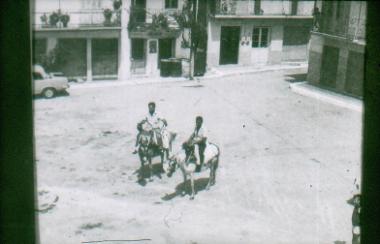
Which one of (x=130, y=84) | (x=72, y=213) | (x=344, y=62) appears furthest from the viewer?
(x=130, y=84)

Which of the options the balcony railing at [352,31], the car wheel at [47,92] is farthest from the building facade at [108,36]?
the balcony railing at [352,31]

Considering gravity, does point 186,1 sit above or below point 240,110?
above

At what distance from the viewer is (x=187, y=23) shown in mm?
27688

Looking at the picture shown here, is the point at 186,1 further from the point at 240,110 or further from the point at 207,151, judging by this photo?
the point at 207,151

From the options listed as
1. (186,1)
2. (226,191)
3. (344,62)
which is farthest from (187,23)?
(226,191)

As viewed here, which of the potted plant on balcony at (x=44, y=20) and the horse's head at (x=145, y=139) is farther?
the potted plant on balcony at (x=44, y=20)

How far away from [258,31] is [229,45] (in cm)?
192

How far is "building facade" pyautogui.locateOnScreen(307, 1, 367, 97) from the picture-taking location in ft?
70.3

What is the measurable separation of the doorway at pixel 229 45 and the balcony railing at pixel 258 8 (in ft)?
3.72

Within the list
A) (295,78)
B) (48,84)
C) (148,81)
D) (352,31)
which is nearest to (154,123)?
(48,84)

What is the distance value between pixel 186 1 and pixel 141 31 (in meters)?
3.06

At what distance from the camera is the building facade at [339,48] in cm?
2142

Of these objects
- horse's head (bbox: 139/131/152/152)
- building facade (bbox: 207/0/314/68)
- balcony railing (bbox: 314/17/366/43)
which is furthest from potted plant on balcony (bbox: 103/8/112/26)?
horse's head (bbox: 139/131/152/152)

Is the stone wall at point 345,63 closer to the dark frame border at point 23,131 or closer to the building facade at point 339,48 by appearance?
the building facade at point 339,48
